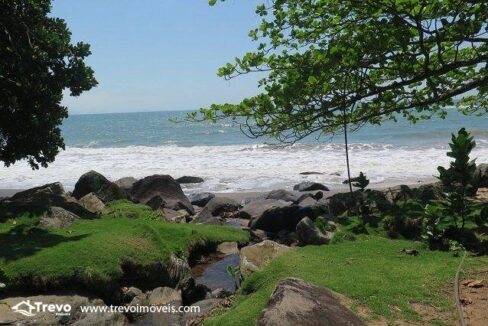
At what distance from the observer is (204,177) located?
27.4 metres

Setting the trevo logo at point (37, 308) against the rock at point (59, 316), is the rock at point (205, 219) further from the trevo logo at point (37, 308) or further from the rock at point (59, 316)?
the trevo logo at point (37, 308)

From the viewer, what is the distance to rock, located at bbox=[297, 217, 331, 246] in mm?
9578

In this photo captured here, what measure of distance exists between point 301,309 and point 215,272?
235 inches

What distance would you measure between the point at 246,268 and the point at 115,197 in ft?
28.2

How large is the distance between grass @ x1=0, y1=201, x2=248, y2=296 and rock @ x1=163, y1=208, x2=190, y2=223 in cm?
373

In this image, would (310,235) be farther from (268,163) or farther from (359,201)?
(268,163)

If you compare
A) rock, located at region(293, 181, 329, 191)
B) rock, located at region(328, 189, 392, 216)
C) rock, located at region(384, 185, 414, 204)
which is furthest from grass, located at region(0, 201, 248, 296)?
rock, located at region(293, 181, 329, 191)

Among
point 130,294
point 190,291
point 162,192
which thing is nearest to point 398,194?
point 190,291

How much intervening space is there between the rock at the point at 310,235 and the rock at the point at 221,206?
7903 millimetres

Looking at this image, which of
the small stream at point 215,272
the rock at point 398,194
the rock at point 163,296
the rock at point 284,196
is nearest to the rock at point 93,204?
the small stream at point 215,272

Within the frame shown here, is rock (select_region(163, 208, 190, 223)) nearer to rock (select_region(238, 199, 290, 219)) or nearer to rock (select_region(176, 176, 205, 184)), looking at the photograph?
rock (select_region(238, 199, 290, 219))

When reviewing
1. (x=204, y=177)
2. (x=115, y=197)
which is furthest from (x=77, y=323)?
(x=204, y=177)

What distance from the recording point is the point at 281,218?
14164 millimetres

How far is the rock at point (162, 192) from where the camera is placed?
17761mm
